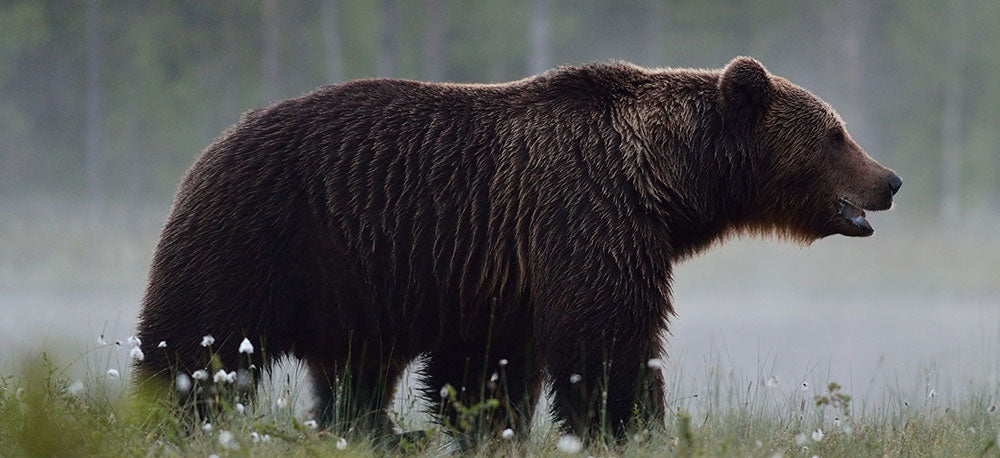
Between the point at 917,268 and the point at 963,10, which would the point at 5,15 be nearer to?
the point at 917,268

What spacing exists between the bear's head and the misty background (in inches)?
538

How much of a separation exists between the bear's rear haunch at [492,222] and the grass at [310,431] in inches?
9.0

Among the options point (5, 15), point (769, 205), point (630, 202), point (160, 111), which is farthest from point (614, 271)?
point (160, 111)

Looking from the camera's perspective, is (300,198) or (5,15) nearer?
(300,198)

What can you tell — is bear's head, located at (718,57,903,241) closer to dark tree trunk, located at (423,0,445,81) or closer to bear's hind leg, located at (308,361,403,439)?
bear's hind leg, located at (308,361,403,439)

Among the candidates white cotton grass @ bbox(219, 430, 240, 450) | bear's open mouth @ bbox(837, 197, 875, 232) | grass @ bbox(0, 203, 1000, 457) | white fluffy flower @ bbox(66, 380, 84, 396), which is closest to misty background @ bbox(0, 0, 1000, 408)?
grass @ bbox(0, 203, 1000, 457)

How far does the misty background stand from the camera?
25562mm

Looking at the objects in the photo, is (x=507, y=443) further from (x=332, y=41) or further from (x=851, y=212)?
(x=332, y=41)

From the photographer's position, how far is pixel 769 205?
6.08 meters

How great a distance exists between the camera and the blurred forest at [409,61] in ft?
111

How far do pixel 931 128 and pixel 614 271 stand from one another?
126 feet

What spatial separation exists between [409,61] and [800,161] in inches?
1265

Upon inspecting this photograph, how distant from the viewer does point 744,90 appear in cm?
593

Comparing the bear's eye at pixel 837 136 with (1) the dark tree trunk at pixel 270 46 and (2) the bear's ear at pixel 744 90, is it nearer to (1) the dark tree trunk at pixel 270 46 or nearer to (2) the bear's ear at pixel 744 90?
(2) the bear's ear at pixel 744 90
